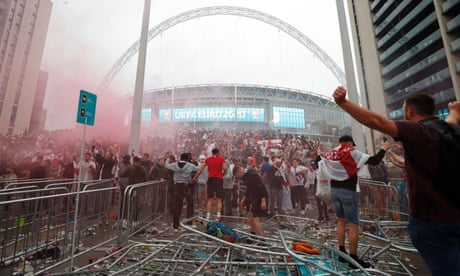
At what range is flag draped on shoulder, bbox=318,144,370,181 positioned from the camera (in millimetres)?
3207

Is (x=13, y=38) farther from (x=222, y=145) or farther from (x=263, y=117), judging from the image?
(x=263, y=117)

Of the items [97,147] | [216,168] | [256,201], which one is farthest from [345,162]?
[97,147]

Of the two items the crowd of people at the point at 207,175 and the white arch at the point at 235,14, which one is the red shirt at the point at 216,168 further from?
the white arch at the point at 235,14

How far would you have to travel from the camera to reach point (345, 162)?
325 centimetres

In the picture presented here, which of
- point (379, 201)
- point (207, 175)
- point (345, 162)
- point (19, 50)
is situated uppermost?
point (19, 50)

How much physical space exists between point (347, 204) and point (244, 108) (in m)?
35.8

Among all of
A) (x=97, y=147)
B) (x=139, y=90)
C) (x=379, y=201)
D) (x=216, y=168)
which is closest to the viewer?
(x=379, y=201)

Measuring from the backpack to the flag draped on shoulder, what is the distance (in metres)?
2.01

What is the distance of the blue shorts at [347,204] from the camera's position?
3068mm

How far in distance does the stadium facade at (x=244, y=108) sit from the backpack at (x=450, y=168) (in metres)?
35.0

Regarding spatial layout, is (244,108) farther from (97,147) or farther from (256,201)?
(256,201)

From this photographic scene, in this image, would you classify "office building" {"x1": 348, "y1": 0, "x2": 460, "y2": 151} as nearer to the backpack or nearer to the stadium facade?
the stadium facade

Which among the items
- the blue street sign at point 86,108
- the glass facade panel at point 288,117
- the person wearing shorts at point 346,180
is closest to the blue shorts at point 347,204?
the person wearing shorts at point 346,180

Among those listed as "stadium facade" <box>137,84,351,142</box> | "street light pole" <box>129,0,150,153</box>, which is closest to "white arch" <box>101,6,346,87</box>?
"stadium facade" <box>137,84,351,142</box>
